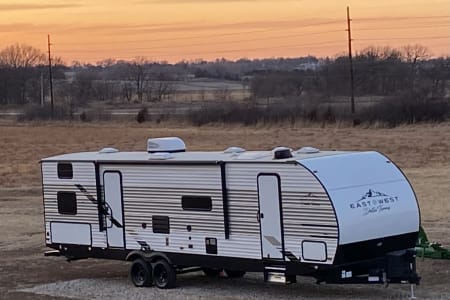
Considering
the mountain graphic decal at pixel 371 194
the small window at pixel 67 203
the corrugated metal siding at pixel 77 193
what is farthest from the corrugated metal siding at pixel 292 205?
the small window at pixel 67 203

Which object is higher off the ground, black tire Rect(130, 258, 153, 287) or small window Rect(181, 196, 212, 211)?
small window Rect(181, 196, 212, 211)

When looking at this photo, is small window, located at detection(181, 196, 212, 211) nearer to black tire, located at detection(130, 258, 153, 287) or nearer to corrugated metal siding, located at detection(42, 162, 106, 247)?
black tire, located at detection(130, 258, 153, 287)

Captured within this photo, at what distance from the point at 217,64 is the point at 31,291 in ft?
574

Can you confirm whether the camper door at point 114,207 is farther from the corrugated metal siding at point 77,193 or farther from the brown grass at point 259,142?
the brown grass at point 259,142

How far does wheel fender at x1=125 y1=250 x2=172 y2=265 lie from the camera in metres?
16.0

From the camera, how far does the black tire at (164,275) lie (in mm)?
16016

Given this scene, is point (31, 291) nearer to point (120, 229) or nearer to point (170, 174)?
point (120, 229)

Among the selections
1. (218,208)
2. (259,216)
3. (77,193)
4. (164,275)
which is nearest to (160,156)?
(218,208)

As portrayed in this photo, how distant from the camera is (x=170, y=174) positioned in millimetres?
15961

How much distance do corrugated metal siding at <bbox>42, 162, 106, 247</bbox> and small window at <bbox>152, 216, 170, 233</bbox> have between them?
1.05 metres

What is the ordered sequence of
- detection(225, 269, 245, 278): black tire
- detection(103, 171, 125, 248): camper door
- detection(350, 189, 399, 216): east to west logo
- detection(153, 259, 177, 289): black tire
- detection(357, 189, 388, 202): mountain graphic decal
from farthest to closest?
detection(225, 269, 245, 278): black tire → detection(103, 171, 125, 248): camper door → detection(153, 259, 177, 289): black tire → detection(357, 189, 388, 202): mountain graphic decal → detection(350, 189, 399, 216): east to west logo

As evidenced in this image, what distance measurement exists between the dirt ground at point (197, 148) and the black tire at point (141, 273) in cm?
26

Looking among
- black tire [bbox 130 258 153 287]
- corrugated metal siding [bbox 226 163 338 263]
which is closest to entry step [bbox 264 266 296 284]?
corrugated metal siding [bbox 226 163 338 263]

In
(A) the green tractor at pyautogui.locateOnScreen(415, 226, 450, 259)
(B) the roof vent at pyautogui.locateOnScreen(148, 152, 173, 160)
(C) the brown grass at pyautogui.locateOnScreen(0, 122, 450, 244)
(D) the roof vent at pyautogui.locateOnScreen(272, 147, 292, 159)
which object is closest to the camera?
(D) the roof vent at pyautogui.locateOnScreen(272, 147, 292, 159)
